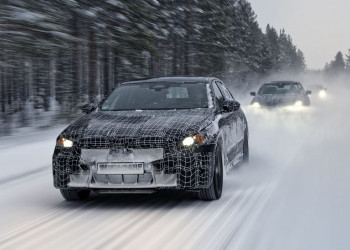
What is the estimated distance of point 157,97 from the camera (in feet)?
27.3

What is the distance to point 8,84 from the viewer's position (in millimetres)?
34906

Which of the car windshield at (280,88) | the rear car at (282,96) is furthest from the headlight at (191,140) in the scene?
the car windshield at (280,88)

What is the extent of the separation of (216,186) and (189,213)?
0.74 meters

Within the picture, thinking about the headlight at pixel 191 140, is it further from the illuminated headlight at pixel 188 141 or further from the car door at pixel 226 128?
the car door at pixel 226 128

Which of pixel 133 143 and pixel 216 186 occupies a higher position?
pixel 133 143

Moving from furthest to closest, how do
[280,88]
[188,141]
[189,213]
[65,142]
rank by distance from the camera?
1. [280,88]
2. [65,142]
3. [188,141]
4. [189,213]

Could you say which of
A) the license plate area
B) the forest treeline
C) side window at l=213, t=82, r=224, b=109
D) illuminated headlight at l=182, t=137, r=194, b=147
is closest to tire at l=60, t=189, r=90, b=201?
the license plate area

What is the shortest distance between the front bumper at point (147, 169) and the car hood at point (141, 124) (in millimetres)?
200

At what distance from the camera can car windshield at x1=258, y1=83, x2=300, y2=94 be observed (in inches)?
889

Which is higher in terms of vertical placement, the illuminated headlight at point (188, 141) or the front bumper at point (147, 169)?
the illuminated headlight at point (188, 141)

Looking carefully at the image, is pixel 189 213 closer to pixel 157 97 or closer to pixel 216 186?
pixel 216 186

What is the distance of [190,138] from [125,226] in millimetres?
1351

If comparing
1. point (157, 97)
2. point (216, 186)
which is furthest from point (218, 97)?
point (216, 186)

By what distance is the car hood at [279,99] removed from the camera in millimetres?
21969
